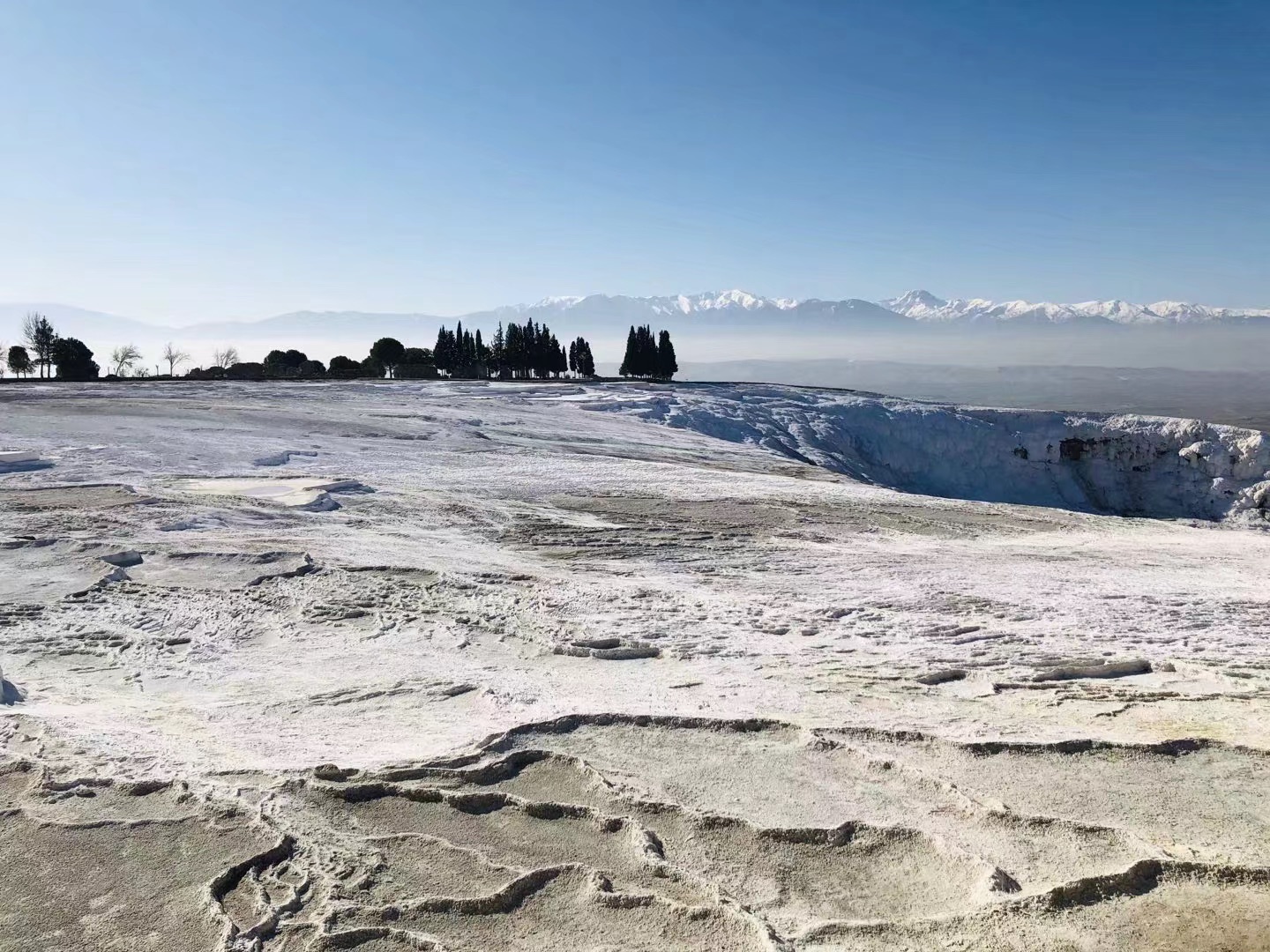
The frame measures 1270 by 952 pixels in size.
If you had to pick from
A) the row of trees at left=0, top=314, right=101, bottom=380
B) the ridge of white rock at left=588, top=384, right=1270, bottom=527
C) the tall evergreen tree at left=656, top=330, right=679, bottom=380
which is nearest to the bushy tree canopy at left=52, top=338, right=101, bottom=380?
the row of trees at left=0, top=314, right=101, bottom=380

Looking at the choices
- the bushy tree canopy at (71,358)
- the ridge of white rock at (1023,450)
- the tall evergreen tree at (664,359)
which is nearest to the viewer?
the ridge of white rock at (1023,450)

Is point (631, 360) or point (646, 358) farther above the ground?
point (646, 358)

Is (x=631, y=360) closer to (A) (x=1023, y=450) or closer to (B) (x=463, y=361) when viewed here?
(B) (x=463, y=361)

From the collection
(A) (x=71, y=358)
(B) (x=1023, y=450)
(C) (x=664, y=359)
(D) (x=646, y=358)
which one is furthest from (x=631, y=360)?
(A) (x=71, y=358)

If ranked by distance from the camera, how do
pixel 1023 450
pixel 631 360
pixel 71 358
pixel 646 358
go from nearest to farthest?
pixel 1023 450, pixel 71 358, pixel 646 358, pixel 631 360

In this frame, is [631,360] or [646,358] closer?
[646,358]

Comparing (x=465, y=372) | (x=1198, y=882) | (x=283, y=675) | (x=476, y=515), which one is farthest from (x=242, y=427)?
(x=465, y=372)

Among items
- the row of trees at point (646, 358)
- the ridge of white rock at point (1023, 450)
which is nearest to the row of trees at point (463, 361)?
the row of trees at point (646, 358)

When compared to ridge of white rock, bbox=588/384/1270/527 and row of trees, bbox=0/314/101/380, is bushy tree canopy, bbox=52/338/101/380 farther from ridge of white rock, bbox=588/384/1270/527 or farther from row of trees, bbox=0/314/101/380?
ridge of white rock, bbox=588/384/1270/527

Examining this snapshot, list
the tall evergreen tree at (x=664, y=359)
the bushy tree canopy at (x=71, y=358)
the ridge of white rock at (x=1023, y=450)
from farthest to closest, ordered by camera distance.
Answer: the tall evergreen tree at (x=664, y=359), the bushy tree canopy at (x=71, y=358), the ridge of white rock at (x=1023, y=450)

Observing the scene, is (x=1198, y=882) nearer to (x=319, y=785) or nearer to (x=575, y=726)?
(x=575, y=726)

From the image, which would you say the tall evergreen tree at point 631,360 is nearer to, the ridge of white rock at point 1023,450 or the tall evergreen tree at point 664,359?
the tall evergreen tree at point 664,359

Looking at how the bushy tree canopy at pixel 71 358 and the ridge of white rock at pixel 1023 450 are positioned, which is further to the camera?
the bushy tree canopy at pixel 71 358

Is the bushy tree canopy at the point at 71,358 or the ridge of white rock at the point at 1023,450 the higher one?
the bushy tree canopy at the point at 71,358
